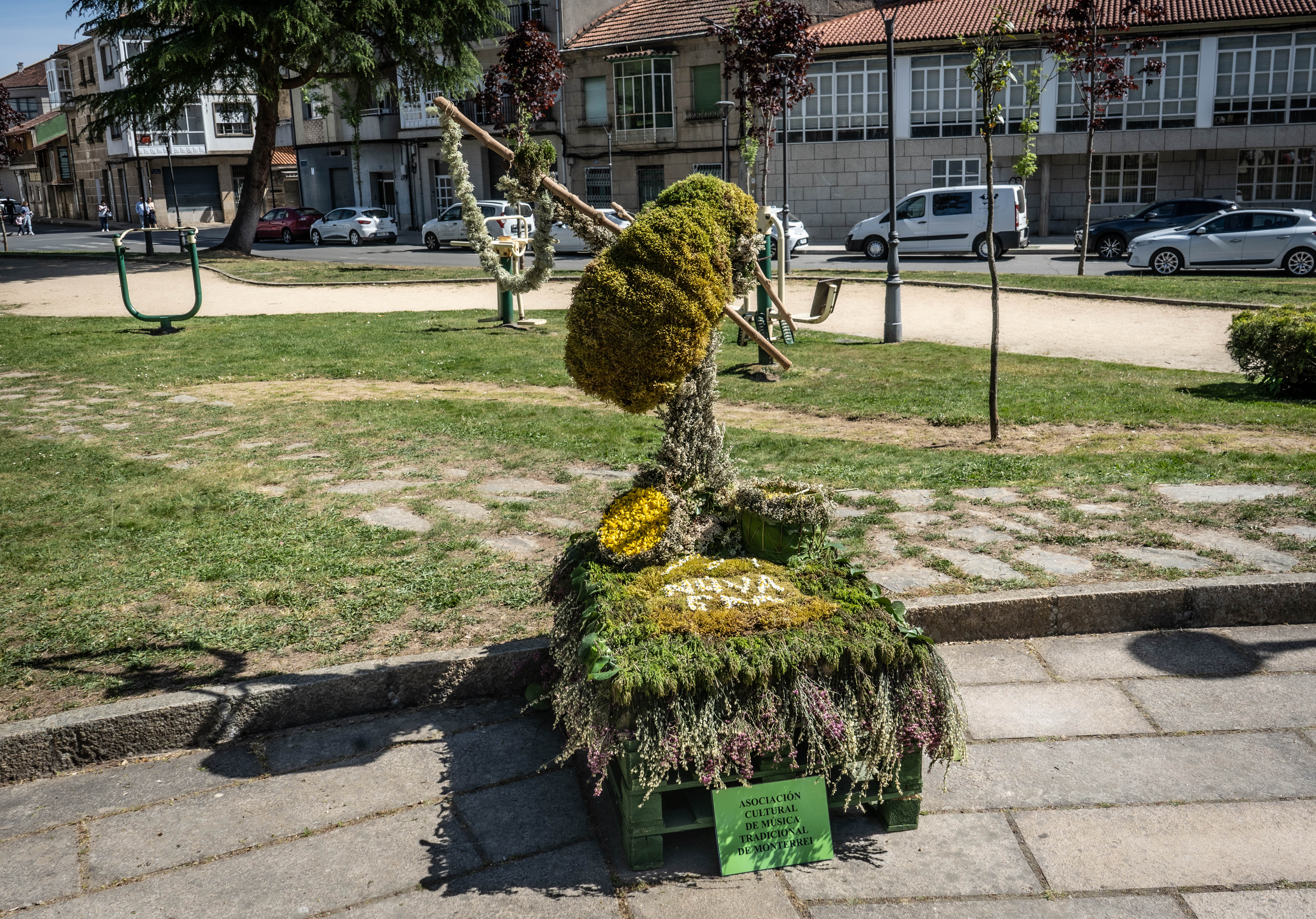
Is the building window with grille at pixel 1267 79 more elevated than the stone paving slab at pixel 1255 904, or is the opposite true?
the building window with grille at pixel 1267 79

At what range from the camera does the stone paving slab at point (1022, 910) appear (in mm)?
3209

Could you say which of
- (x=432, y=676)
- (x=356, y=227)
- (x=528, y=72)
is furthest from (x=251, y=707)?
(x=356, y=227)

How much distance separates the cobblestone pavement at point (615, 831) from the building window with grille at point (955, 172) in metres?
32.4

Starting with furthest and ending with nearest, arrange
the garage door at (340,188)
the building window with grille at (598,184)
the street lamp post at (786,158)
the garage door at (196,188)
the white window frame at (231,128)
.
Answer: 1. the garage door at (196,188)
2. the white window frame at (231,128)
3. the garage door at (340,188)
4. the building window with grille at (598,184)
5. the street lamp post at (786,158)

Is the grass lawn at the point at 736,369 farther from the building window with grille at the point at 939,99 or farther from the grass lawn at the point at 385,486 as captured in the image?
Answer: the building window with grille at the point at 939,99

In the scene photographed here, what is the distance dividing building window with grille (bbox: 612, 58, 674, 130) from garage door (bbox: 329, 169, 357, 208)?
16968 millimetres

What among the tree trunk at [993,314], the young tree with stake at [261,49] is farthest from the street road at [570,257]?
the tree trunk at [993,314]

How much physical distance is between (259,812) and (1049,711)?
3.00 metres

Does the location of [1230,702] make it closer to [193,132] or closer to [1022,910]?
[1022,910]

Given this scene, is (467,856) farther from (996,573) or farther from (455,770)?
(996,573)

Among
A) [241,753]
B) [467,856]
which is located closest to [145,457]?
[241,753]

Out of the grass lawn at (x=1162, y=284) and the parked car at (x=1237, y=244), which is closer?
the grass lawn at (x=1162, y=284)

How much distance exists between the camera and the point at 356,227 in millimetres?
38906

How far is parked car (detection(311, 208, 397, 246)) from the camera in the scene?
38.8m
